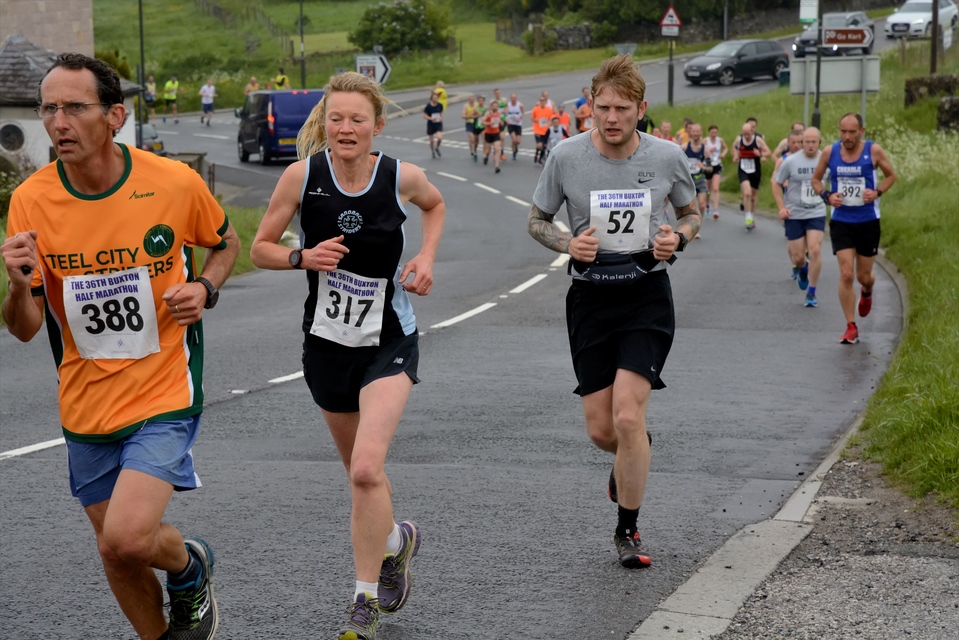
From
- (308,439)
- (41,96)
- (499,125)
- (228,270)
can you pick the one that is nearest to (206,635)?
(228,270)

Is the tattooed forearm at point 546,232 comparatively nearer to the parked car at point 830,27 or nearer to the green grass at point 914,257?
the green grass at point 914,257

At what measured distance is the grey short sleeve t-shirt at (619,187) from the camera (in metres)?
6.07

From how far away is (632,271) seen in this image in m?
6.06

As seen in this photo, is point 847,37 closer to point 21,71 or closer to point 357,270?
point 21,71

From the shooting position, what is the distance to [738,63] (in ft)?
189

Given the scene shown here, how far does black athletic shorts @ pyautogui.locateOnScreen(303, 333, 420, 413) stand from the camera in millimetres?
5184

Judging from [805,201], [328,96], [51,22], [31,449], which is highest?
[51,22]

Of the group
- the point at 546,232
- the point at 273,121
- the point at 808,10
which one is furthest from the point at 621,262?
the point at 273,121

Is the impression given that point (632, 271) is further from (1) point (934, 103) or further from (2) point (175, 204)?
(1) point (934, 103)

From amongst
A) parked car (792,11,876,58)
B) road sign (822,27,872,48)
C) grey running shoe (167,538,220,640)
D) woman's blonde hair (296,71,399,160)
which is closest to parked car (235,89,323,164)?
road sign (822,27,872,48)

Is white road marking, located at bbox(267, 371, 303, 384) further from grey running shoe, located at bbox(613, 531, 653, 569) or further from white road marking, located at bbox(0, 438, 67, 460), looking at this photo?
grey running shoe, located at bbox(613, 531, 653, 569)

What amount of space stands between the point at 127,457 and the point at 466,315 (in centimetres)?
1140

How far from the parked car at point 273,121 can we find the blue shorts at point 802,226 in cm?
2547

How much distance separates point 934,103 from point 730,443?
31.7 m
